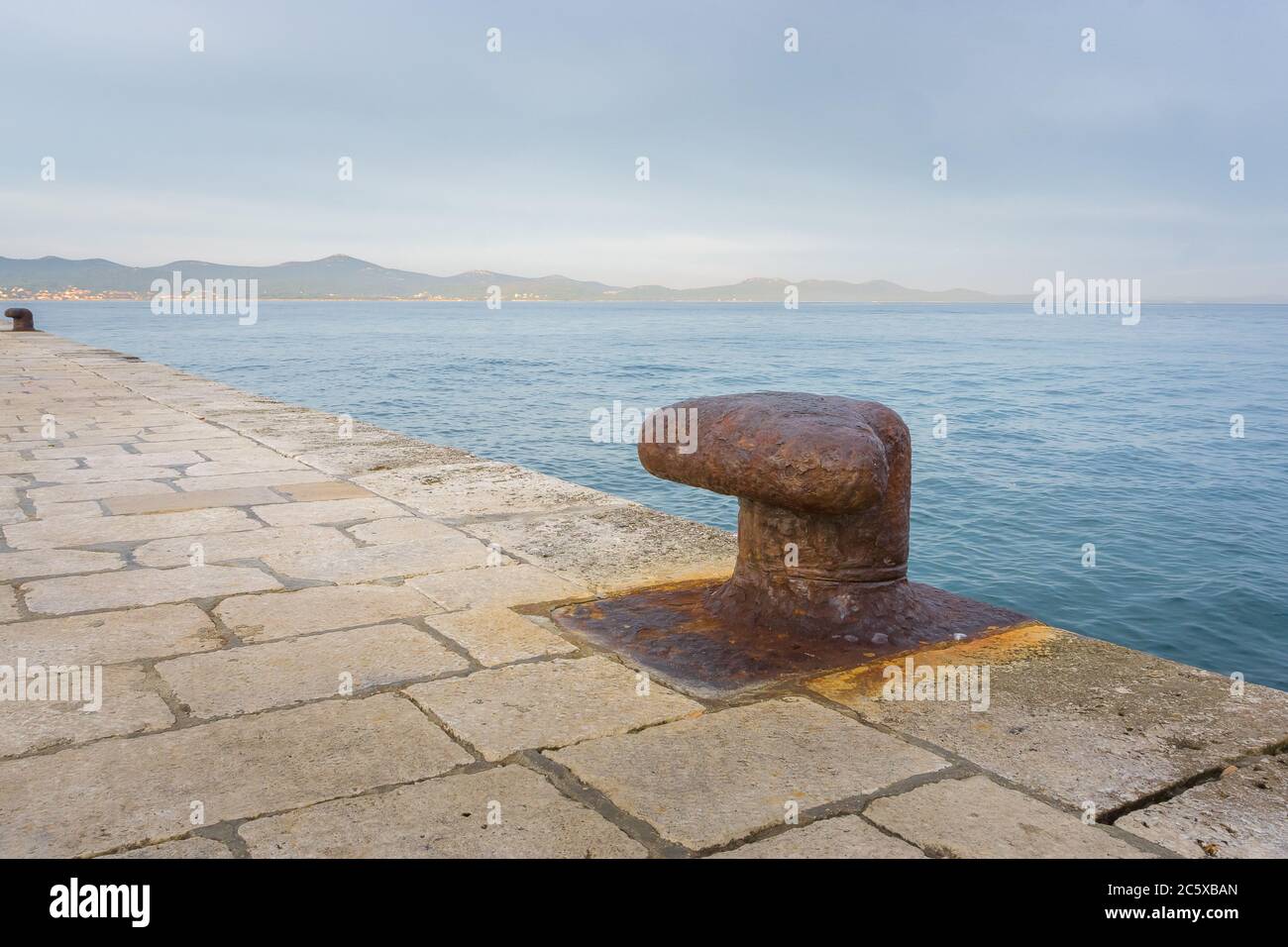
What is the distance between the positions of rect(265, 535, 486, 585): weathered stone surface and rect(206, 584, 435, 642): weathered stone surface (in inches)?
6.6

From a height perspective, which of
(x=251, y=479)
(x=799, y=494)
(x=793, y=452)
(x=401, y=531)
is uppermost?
(x=793, y=452)

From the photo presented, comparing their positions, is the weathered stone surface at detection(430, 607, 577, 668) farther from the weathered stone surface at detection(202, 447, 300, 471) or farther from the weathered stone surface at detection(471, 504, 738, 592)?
the weathered stone surface at detection(202, 447, 300, 471)

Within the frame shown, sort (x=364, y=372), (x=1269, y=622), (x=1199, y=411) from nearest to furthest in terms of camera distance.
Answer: (x=1269, y=622) → (x=1199, y=411) → (x=364, y=372)

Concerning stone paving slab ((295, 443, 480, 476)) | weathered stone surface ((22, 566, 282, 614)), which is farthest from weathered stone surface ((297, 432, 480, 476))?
weathered stone surface ((22, 566, 282, 614))

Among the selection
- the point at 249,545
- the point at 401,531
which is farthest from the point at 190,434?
the point at 401,531

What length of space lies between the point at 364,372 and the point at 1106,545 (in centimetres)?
2779

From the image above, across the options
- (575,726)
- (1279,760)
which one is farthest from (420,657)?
(1279,760)

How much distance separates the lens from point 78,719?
8.01 ft

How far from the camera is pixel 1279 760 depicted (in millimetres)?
2201

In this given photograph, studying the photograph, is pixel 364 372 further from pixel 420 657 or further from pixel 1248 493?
pixel 420 657

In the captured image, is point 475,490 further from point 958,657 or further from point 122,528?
point 958,657

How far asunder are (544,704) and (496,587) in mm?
1065

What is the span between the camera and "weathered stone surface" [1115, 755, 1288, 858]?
6.05 ft

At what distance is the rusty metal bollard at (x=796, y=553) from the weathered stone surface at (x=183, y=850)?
125cm
